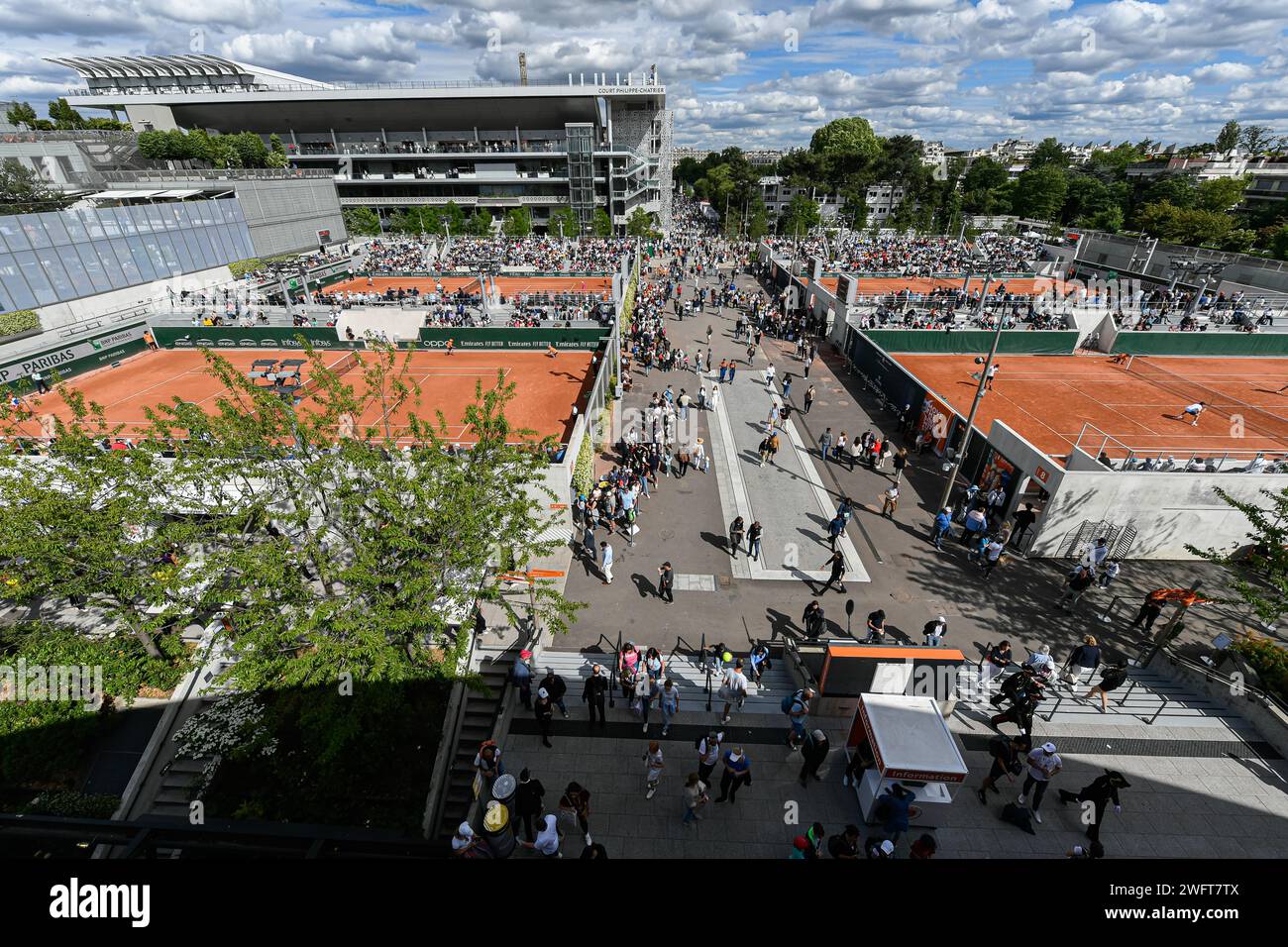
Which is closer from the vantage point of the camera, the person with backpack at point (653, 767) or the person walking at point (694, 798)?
the person walking at point (694, 798)

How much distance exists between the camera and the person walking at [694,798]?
31.6ft

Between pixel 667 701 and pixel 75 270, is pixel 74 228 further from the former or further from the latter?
pixel 667 701

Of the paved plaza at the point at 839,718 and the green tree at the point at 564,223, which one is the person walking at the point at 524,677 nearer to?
the paved plaza at the point at 839,718

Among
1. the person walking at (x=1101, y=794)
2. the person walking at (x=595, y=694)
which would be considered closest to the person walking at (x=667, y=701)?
the person walking at (x=595, y=694)

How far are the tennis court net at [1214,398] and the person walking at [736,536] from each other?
25651 millimetres

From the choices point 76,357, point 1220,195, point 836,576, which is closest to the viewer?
point 836,576

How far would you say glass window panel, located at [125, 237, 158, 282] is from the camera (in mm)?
40763

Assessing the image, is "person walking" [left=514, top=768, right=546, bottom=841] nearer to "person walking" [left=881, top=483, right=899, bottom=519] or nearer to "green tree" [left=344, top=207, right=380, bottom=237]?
"person walking" [left=881, top=483, right=899, bottom=519]

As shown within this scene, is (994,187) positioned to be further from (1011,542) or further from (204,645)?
(204,645)

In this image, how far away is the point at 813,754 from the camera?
1038 cm

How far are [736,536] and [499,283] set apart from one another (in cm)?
4409

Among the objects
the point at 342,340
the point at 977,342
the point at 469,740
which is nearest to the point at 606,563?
the point at 469,740

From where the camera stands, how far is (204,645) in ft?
45.2

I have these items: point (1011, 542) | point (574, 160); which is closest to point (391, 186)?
point (574, 160)
